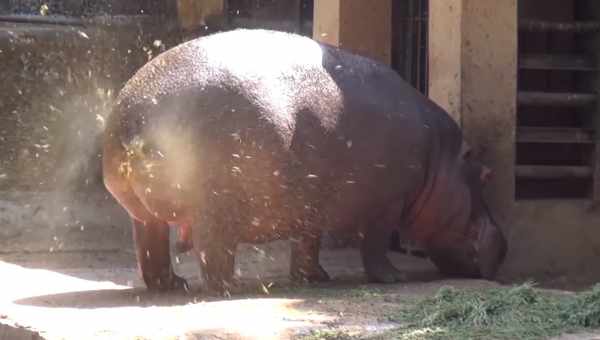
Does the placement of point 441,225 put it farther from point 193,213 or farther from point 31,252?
point 31,252

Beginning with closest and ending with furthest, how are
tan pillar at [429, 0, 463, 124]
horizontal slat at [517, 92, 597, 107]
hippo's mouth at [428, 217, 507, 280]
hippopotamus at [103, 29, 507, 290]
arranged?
hippopotamus at [103, 29, 507, 290] < hippo's mouth at [428, 217, 507, 280] < tan pillar at [429, 0, 463, 124] < horizontal slat at [517, 92, 597, 107]

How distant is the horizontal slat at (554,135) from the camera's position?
348 inches

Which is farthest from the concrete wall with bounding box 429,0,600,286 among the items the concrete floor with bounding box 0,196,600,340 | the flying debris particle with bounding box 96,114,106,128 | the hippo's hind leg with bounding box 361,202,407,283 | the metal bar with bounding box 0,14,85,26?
the metal bar with bounding box 0,14,85,26

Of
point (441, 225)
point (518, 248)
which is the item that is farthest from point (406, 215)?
point (518, 248)

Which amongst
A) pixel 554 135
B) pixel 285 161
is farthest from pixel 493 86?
pixel 285 161

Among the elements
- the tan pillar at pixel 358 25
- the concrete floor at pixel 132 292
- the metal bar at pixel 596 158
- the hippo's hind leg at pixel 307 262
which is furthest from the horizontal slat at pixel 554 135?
the hippo's hind leg at pixel 307 262

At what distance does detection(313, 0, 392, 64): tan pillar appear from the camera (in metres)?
9.69

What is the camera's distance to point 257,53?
7160 millimetres

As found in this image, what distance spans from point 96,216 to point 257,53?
135 inches

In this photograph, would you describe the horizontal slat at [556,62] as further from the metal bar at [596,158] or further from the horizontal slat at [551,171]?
the horizontal slat at [551,171]

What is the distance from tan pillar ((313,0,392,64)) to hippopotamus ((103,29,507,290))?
5.49 feet

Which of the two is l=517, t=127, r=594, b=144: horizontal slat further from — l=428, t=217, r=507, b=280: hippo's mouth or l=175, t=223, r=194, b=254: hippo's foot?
l=175, t=223, r=194, b=254: hippo's foot

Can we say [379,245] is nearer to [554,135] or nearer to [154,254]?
[154,254]

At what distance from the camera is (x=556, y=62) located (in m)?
→ 9.03
